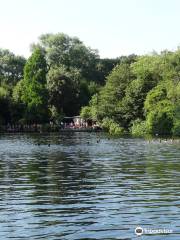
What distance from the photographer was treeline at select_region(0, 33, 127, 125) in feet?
422

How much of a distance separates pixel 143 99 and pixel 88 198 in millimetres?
88397

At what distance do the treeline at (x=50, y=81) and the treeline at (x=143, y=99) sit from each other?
41.5ft

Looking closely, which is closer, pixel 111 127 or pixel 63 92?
pixel 111 127

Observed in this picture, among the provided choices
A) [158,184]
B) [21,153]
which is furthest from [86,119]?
[158,184]

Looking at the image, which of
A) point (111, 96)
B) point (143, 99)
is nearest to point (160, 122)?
point (143, 99)

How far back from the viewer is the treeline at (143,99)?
102762 millimetres

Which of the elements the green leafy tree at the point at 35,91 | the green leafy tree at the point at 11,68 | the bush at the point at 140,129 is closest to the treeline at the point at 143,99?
the bush at the point at 140,129

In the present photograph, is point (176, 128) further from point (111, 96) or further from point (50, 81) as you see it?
point (50, 81)

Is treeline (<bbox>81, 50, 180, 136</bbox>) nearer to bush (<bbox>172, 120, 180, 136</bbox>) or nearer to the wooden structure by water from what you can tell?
bush (<bbox>172, 120, 180, 136</bbox>)

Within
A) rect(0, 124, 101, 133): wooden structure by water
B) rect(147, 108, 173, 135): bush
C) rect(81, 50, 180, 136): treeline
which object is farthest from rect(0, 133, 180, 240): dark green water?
rect(0, 124, 101, 133): wooden structure by water

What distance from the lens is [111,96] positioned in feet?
399

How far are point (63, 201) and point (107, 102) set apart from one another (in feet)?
317

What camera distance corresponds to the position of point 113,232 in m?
19.4

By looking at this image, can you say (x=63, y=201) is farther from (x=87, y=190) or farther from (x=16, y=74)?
(x=16, y=74)
